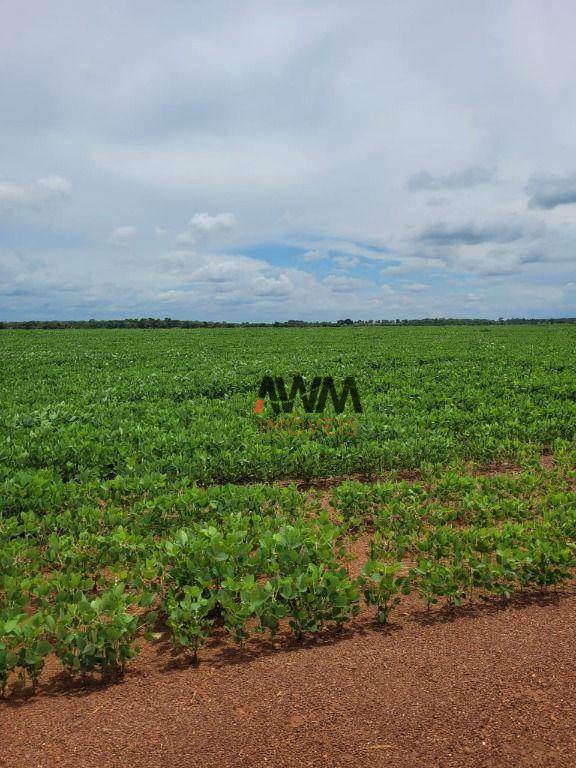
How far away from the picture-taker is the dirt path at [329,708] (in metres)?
2.99

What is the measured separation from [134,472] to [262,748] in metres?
5.55

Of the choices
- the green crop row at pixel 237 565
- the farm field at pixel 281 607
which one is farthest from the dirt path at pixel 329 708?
the green crop row at pixel 237 565

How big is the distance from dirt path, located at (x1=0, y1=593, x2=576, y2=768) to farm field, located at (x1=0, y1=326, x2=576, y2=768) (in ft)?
0.04

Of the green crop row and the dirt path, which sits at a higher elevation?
the green crop row

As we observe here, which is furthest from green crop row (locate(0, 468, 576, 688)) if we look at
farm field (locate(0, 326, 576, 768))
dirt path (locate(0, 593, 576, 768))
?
dirt path (locate(0, 593, 576, 768))

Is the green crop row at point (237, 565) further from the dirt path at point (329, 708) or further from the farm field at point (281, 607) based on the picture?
the dirt path at point (329, 708)

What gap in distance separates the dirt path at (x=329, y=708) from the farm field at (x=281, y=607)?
13 millimetres

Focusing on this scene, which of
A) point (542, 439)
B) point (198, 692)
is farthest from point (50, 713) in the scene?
point (542, 439)

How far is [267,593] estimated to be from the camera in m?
4.15

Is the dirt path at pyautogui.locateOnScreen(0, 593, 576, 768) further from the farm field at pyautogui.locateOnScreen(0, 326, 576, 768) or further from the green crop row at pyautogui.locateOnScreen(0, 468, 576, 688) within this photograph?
the green crop row at pyautogui.locateOnScreen(0, 468, 576, 688)

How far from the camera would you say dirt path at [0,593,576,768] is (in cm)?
299

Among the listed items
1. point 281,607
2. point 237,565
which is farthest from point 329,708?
point 237,565

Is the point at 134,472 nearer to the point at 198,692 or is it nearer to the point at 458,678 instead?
the point at 198,692

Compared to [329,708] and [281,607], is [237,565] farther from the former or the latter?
[329,708]
